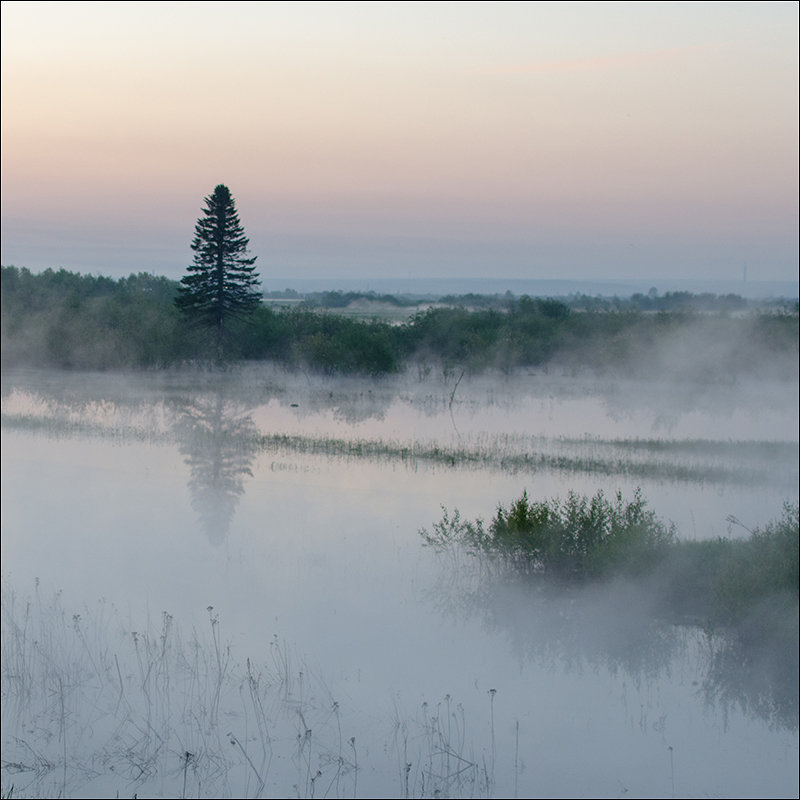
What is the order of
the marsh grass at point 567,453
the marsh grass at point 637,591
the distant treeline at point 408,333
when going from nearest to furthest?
the marsh grass at point 637,591
the marsh grass at point 567,453
the distant treeline at point 408,333

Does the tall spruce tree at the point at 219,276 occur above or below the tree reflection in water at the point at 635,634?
above

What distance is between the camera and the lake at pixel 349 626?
307 cm

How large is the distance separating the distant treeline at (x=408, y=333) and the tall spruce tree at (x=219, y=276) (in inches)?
53.9

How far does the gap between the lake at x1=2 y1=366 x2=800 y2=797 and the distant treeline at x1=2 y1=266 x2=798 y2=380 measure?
1.72 ft

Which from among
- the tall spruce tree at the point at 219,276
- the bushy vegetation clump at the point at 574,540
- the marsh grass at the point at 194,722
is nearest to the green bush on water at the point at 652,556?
the bushy vegetation clump at the point at 574,540

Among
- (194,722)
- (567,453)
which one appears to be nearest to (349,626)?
(194,722)

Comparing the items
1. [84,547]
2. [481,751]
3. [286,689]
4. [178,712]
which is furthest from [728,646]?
[84,547]

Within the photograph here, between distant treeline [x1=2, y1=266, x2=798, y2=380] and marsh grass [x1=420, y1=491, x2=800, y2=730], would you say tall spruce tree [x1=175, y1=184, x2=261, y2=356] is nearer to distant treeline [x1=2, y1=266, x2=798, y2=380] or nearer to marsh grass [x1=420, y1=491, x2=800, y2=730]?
distant treeline [x1=2, y1=266, x2=798, y2=380]

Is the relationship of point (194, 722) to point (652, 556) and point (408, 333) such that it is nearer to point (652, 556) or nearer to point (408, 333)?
point (652, 556)

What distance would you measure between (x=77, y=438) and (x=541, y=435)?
4.43 metres

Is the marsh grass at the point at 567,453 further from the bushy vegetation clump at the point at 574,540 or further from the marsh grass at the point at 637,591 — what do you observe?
the bushy vegetation clump at the point at 574,540

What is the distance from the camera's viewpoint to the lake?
10.1 ft

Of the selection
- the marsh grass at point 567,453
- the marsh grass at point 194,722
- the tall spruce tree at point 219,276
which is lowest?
the marsh grass at point 194,722

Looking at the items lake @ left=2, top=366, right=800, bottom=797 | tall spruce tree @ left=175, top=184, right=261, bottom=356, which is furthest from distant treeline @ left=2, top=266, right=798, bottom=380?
tall spruce tree @ left=175, top=184, right=261, bottom=356
